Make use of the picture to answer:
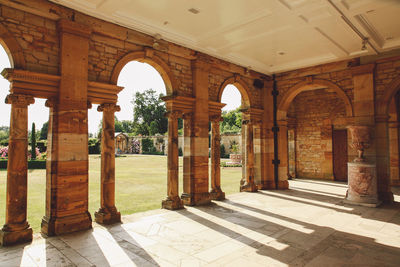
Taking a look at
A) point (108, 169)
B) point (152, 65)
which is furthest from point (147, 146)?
point (108, 169)

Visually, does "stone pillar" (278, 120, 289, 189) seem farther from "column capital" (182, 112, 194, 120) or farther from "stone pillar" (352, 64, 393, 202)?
"column capital" (182, 112, 194, 120)

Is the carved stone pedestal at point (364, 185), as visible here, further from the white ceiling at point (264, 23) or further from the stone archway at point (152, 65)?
the stone archway at point (152, 65)

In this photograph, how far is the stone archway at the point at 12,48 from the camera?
13.5 feet

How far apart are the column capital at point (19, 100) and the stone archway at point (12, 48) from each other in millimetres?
493

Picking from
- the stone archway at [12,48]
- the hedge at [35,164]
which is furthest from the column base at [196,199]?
the hedge at [35,164]

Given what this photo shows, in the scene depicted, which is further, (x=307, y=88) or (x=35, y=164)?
(x=35, y=164)

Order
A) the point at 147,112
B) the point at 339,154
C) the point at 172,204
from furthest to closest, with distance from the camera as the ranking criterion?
the point at 147,112, the point at 339,154, the point at 172,204

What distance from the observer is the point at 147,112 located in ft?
152

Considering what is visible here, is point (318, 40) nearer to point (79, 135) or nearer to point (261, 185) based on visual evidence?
point (261, 185)

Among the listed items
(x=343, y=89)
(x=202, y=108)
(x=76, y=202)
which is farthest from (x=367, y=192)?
(x=76, y=202)

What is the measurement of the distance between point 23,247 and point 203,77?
18.1 feet

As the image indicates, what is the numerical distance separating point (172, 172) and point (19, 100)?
3.59 meters

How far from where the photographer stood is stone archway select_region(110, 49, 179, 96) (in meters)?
5.44

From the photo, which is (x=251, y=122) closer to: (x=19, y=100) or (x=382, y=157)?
(x=382, y=157)
